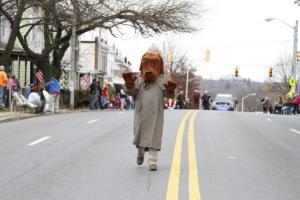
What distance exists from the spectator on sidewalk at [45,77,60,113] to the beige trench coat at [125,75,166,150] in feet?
59.1

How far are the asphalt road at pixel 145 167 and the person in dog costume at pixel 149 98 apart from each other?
1.56 feet

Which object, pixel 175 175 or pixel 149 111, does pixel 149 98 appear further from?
pixel 175 175

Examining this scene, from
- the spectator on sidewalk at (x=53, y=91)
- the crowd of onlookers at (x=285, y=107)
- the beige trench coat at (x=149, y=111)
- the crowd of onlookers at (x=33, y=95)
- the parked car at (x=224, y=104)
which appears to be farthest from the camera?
the parked car at (x=224, y=104)

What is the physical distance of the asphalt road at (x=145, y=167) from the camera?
852 centimetres

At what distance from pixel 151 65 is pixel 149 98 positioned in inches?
21.8

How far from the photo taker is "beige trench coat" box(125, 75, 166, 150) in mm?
10445

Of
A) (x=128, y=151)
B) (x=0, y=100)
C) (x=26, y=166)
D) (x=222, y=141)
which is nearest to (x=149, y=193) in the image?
(x=26, y=166)

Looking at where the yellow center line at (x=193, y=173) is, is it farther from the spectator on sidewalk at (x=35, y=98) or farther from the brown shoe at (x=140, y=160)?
the spectator on sidewalk at (x=35, y=98)

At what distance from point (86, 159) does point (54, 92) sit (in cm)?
1693

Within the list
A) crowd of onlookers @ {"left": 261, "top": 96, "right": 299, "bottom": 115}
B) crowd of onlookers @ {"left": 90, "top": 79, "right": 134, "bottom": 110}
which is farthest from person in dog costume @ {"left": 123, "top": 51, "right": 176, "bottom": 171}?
crowd of onlookers @ {"left": 261, "top": 96, "right": 299, "bottom": 115}

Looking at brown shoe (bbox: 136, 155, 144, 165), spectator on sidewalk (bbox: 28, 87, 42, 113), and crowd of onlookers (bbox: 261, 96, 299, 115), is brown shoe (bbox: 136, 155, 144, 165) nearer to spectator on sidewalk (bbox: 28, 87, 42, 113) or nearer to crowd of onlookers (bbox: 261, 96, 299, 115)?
spectator on sidewalk (bbox: 28, 87, 42, 113)

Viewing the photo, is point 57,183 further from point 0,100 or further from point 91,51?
point 91,51

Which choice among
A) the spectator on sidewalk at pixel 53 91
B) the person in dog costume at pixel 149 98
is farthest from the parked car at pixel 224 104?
the person in dog costume at pixel 149 98

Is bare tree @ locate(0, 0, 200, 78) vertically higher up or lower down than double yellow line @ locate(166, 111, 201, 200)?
higher up
